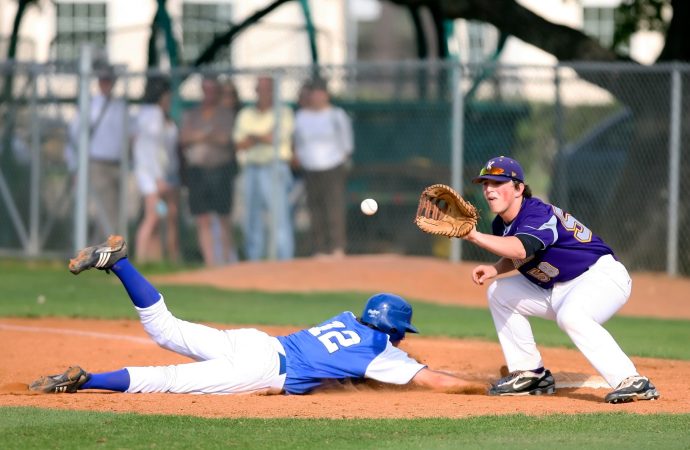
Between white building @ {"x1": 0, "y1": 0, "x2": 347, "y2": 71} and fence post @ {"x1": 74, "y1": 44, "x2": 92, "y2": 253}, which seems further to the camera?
white building @ {"x1": 0, "y1": 0, "x2": 347, "y2": 71}

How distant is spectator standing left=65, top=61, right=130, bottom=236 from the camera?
16.7 meters

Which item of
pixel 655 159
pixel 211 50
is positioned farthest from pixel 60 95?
pixel 655 159

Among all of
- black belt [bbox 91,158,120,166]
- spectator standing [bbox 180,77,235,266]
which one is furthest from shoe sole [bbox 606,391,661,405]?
black belt [bbox 91,158,120,166]

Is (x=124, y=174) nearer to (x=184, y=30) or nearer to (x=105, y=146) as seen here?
(x=105, y=146)

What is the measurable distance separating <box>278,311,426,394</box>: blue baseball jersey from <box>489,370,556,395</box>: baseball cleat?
674 millimetres

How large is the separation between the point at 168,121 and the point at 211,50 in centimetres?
409

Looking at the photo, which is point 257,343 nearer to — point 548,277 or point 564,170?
point 548,277

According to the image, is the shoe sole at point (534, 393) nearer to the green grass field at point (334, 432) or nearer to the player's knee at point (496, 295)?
the player's knee at point (496, 295)

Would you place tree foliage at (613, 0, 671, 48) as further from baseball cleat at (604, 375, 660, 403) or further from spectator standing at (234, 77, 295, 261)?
baseball cleat at (604, 375, 660, 403)

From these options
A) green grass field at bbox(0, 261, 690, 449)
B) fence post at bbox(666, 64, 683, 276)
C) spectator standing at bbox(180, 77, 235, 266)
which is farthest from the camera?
spectator standing at bbox(180, 77, 235, 266)

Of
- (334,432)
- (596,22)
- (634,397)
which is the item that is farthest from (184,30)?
(334,432)

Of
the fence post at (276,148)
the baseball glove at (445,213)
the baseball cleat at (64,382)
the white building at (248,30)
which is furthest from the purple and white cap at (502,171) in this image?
the white building at (248,30)

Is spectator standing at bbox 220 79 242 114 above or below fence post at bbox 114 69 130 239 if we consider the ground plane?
above

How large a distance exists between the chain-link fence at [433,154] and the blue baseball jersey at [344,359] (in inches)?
326
